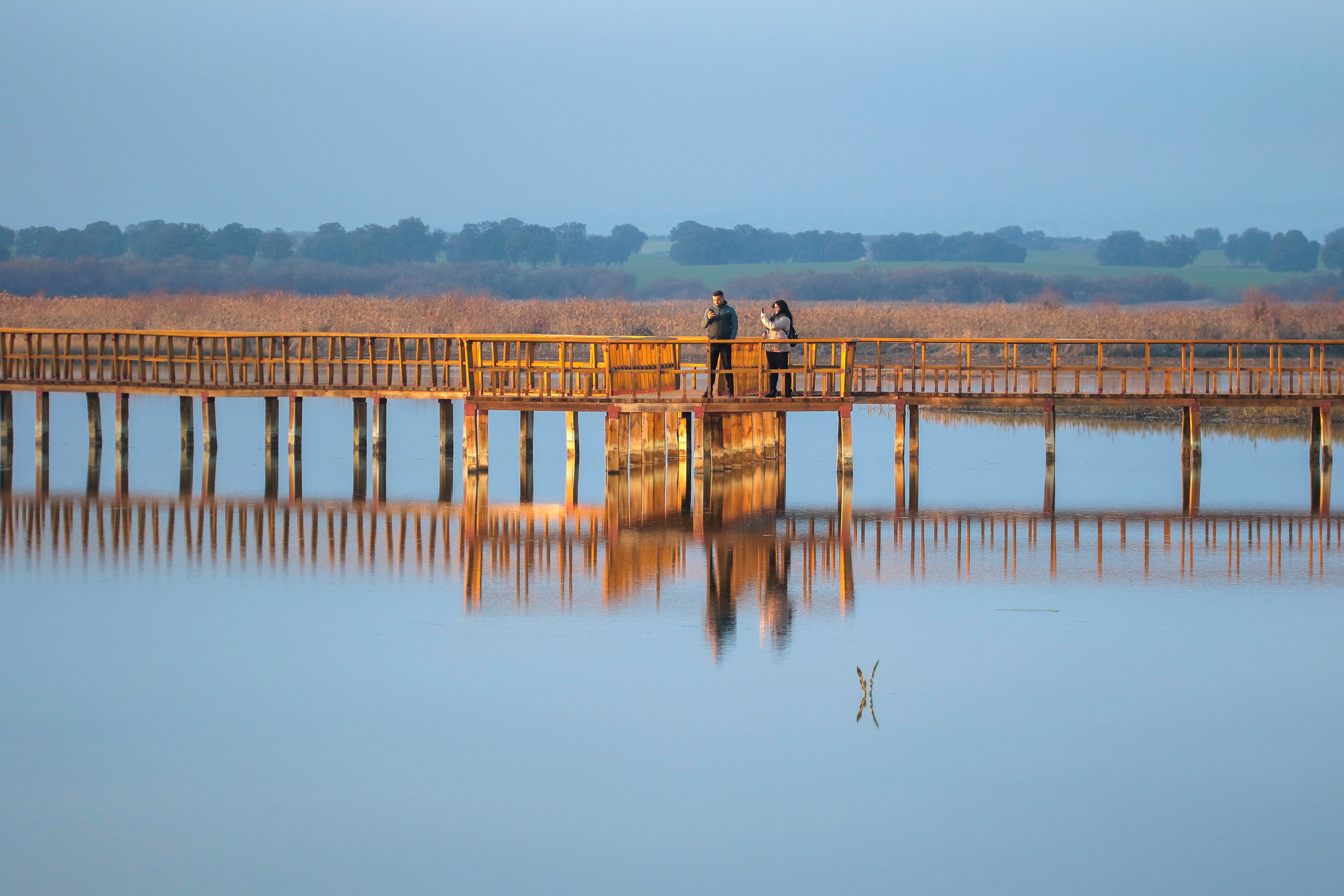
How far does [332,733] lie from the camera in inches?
529

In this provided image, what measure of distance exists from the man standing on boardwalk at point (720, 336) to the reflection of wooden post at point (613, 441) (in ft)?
5.03

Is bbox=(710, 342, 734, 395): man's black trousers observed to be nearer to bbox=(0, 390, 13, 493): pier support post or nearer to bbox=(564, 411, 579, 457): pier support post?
bbox=(564, 411, 579, 457): pier support post

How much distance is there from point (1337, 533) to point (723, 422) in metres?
10.8

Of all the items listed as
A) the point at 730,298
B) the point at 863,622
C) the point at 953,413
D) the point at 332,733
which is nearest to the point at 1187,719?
the point at 863,622

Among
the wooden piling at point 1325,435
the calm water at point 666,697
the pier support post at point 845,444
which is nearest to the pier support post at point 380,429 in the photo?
the calm water at point 666,697

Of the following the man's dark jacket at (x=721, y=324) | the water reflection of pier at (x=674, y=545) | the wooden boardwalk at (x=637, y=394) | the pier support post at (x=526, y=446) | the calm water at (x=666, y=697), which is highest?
the man's dark jacket at (x=721, y=324)

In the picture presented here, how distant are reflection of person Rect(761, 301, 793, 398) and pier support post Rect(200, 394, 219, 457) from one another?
406 inches

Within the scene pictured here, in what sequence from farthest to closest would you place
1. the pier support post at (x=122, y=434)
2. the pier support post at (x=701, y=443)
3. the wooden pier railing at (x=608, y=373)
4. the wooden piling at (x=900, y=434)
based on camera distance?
the pier support post at (x=122, y=434)
the wooden piling at (x=900, y=434)
the wooden pier railing at (x=608, y=373)
the pier support post at (x=701, y=443)

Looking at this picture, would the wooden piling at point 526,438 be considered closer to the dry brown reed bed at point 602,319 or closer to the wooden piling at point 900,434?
the wooden piling at point 900,434

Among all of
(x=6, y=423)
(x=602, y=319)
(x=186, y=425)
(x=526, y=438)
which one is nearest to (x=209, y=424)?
(x=186, y=425)

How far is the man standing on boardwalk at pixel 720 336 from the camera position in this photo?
27250 mm

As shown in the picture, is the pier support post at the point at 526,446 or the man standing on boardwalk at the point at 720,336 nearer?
the man standing on boardwalk at the point at 720,336

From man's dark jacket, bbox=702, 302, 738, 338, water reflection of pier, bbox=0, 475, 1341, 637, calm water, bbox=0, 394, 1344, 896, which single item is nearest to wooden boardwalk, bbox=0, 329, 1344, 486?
man's dark jacket, bbox=702, 302, 738, 338

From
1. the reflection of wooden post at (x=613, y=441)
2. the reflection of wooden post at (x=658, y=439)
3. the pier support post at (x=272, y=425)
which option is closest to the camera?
the reflection of wooden post at (x=613, y=441)
